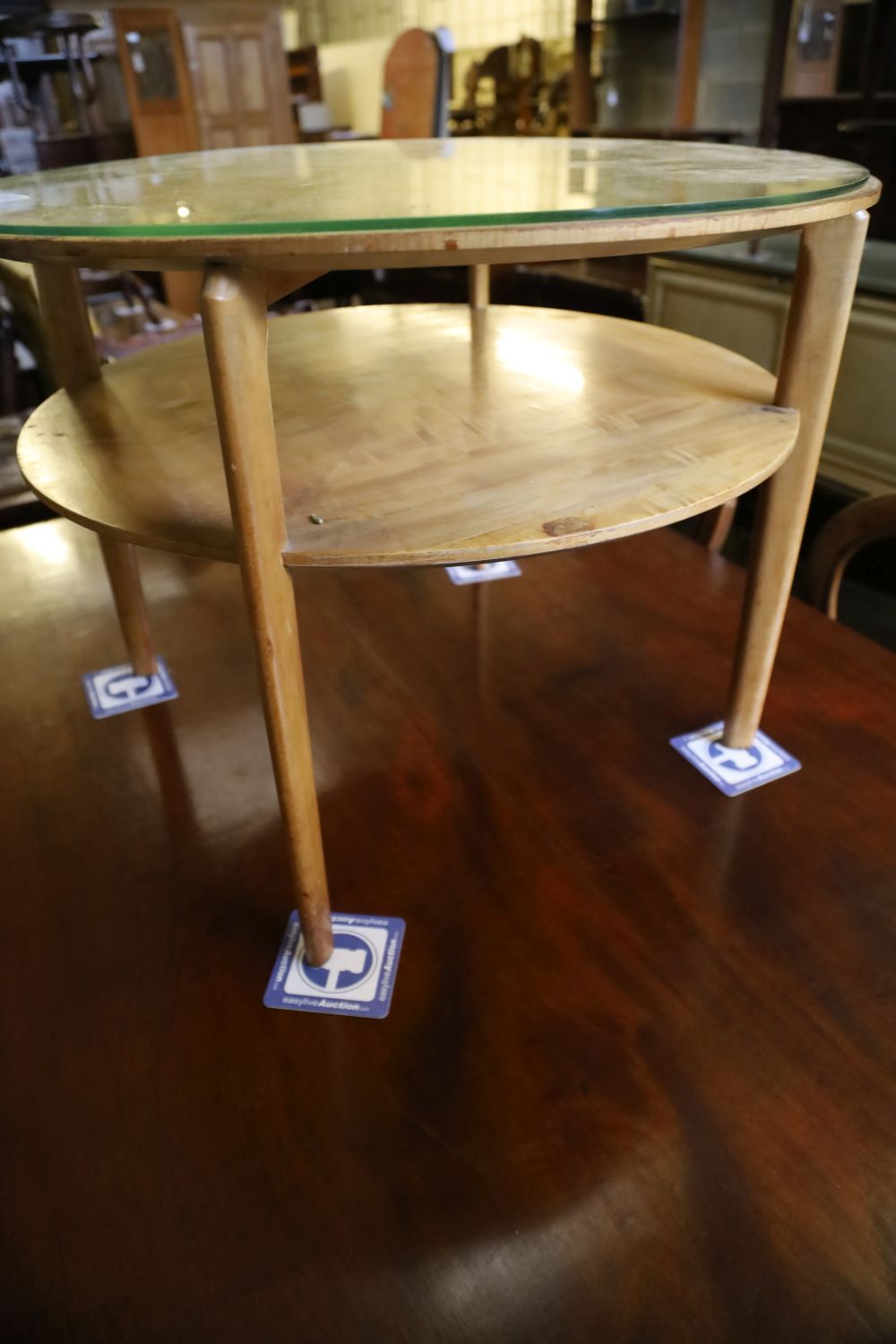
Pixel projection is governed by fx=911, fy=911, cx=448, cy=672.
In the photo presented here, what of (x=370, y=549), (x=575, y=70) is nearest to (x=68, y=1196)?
(x=370, y=549)

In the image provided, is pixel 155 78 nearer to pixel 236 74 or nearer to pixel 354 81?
pixel 236 74

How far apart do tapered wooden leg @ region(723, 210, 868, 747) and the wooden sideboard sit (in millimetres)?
1696

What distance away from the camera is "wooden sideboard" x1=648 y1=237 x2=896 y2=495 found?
2506 mm

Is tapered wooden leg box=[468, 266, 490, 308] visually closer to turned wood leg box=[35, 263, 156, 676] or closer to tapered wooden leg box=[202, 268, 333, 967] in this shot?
turned wood leg box=[35, 263, 156, 676]

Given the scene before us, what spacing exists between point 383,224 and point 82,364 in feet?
1.76

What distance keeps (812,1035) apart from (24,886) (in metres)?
0.64

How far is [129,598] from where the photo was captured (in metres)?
0.97

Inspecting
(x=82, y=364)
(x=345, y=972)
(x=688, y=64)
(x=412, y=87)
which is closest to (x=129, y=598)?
(x=82, y=364)

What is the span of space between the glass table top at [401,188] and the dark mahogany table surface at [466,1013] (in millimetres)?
504

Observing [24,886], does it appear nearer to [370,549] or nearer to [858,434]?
[370,549]

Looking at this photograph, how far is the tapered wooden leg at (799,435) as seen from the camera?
0.63m

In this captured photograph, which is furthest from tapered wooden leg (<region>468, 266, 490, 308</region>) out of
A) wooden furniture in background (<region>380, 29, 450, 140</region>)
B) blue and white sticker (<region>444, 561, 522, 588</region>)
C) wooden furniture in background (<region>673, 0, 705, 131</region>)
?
wooden furniture in background (<region>673, 0, 705, 131</region>)

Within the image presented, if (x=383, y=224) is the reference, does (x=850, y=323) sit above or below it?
below

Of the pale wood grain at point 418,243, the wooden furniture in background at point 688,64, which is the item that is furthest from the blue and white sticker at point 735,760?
the wooden furniture in background at point 688,64
